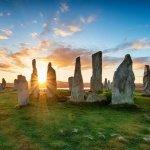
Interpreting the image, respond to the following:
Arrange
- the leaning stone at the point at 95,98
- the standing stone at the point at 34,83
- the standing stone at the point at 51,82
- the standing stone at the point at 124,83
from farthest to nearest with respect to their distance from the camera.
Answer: the standing stone at the point at 34,83 → the standing stone at the point at 51,82 → the leaning stone at the point at 95,98 → the standing stone at the point at 124,83

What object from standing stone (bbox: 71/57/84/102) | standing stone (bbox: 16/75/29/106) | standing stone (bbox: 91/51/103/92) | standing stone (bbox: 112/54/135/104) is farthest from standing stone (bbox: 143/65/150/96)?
standing stone (bbox: 16/75/29/106)

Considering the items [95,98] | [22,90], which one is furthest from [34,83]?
[95,98]

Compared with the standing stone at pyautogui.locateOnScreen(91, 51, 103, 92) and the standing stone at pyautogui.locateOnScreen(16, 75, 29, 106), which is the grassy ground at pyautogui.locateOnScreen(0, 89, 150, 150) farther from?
the standing stone at pyautogui.locateOnScreen(91, 51, 103, 92)

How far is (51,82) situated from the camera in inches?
1645

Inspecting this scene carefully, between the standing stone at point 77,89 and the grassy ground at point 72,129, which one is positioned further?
Result: the standing stone at point 77,89

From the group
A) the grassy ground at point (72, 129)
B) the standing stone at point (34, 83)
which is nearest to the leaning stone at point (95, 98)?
the grassy ground at point (72, 129)

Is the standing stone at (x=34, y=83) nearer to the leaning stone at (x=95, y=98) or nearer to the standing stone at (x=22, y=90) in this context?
the standing stone at (x=22, y=90)

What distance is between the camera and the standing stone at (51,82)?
41.6 meters

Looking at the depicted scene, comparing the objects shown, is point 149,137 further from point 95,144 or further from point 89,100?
point 89,100

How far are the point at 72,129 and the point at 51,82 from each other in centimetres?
2148

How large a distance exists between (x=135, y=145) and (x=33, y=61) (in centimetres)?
2996

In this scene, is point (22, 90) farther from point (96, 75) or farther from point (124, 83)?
point (96, 75)

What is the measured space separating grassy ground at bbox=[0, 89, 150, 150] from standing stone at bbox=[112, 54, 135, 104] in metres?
2.01

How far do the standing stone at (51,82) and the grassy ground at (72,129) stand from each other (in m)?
10.2
